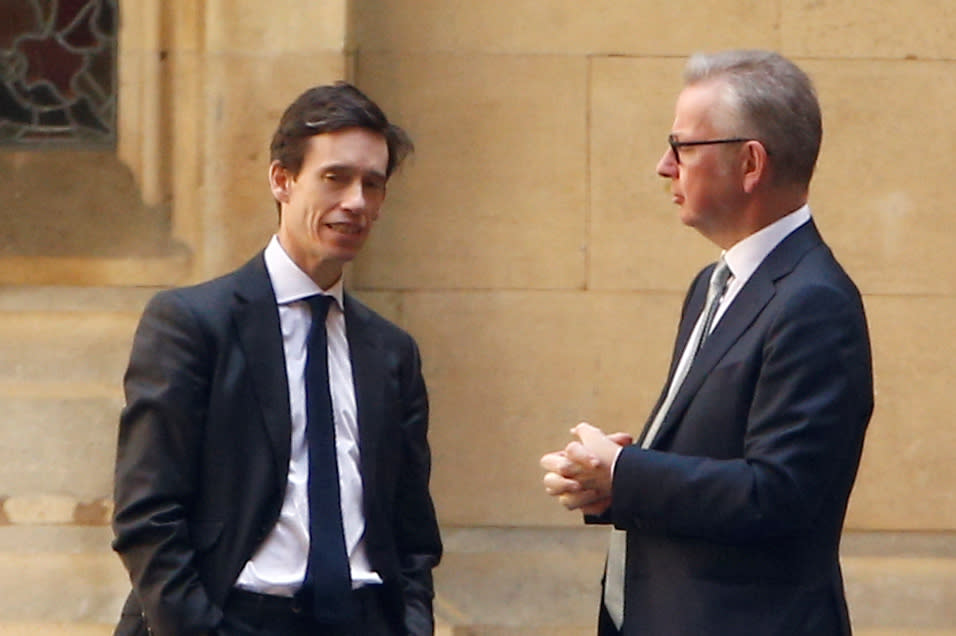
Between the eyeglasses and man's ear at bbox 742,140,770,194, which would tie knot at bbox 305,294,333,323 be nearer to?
the eyeglasses

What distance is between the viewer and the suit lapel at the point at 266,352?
3229mm

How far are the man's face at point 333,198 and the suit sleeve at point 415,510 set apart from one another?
Result: 0.33 metres

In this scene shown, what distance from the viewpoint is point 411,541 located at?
11.6 ft

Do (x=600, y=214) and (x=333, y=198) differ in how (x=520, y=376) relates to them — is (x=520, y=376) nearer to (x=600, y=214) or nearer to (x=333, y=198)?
(x=600, y=214)

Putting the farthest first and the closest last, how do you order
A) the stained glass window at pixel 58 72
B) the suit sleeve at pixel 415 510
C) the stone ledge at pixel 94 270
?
the stained glass window at pixel 58 72
the stone ledge at pixel 94 270
the suit sleeve at pixel 415 510

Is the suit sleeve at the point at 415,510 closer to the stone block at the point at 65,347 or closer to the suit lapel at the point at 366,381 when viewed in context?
the suit lapel at the point at 366,381

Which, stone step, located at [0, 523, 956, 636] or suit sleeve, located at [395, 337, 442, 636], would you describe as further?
stone step, located at [0, 523, 956, 636]

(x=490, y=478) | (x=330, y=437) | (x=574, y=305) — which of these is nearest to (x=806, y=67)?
(x=574, y=305)

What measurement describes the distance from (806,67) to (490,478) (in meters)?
1.63

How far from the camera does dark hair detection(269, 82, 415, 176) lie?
3.31 meters

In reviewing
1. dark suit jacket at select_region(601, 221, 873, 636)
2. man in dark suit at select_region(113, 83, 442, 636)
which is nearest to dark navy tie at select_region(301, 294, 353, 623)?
man in dark suit at select_region(113, 83, 442, 636)

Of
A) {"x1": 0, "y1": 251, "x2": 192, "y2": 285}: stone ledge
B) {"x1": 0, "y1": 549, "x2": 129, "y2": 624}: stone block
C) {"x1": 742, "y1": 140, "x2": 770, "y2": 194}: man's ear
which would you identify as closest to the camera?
{"x1": 742, "y1": 140, "x2": 770, "y2": 194}: man's ear

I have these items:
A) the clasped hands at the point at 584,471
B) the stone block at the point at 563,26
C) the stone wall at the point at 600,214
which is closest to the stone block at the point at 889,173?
the stone wall at the point at 600,214

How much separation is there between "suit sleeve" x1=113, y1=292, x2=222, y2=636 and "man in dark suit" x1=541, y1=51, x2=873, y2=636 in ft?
2.19
